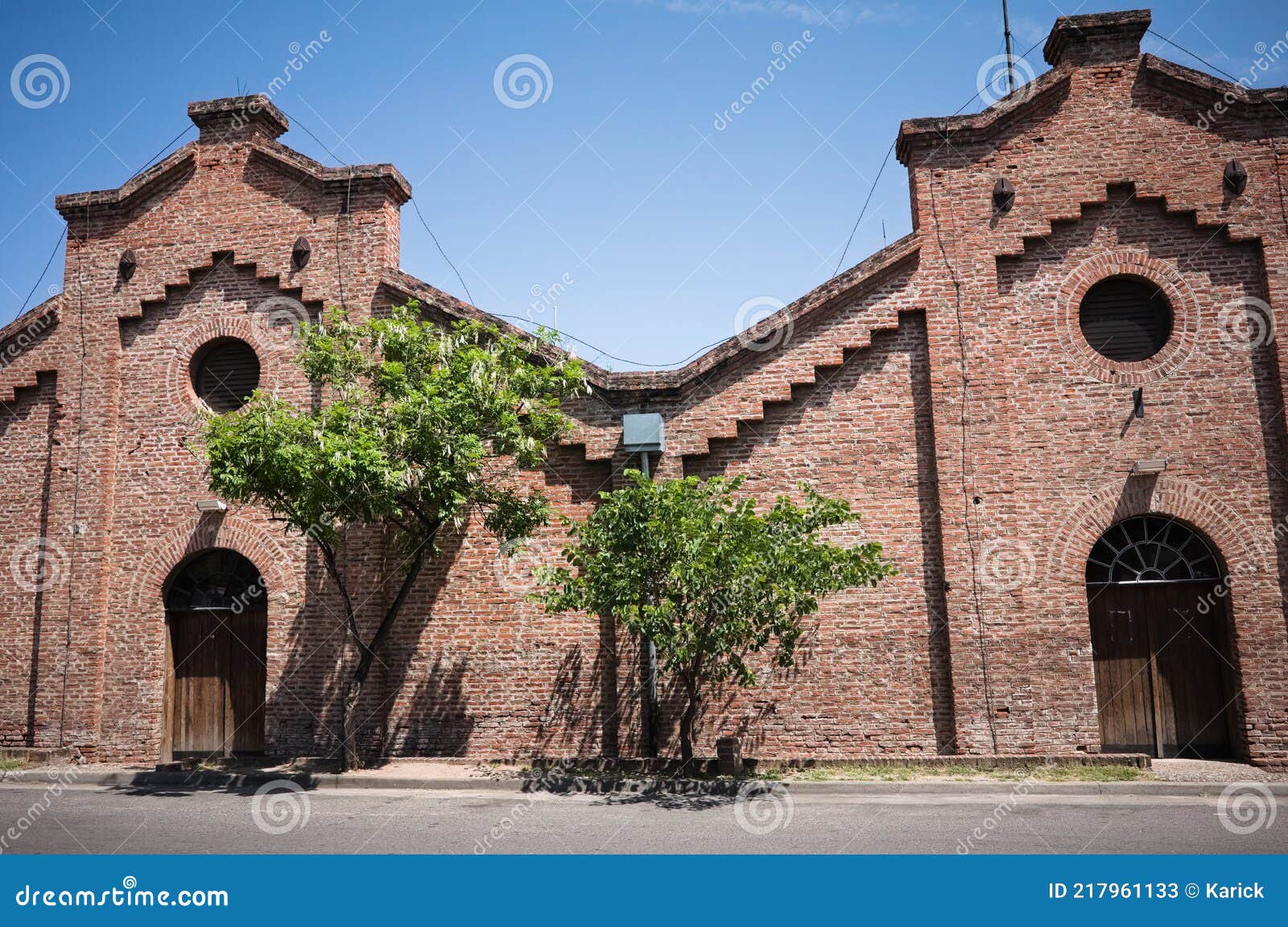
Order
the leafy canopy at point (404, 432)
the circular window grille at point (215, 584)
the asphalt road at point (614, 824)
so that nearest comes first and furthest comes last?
the asphalt road at point (614, 824) → the leafy canopy at point (404, 432) → the circular window grille at point (215, 584)

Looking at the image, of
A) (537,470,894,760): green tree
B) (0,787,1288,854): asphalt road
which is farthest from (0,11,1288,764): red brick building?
(0,787,1288,854): asphalt road

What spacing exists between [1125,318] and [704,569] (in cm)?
747

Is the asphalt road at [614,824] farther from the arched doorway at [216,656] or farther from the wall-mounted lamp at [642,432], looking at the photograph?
the wall-mounted lamp at [642,432]

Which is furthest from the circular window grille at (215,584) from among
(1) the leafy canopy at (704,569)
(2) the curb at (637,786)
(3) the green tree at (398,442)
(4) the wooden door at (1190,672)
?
(4) the wooden door at (1190,672)

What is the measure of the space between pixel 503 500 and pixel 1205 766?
974 centimetres

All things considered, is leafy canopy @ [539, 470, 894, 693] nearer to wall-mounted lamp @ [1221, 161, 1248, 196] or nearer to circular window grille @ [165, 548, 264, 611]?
circular window grille @ [165, 548, 264, 611]

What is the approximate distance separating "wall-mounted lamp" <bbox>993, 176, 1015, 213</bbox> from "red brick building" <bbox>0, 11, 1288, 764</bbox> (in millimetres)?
46

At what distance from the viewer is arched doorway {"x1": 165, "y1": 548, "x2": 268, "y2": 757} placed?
48.0 ft

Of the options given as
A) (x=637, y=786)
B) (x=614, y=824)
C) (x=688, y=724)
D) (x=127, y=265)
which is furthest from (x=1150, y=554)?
(x=127, y=265)

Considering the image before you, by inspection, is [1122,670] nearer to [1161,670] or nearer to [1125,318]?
[1161,670]

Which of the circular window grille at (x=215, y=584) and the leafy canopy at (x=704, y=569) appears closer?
the leafy canopy at (x=704, y=569)

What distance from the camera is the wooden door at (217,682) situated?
14.6m

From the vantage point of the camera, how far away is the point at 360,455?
1166cm

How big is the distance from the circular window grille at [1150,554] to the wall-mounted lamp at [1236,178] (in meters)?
4.82
